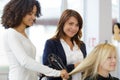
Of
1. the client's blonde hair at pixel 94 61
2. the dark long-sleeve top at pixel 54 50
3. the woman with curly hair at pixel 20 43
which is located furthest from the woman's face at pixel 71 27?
the woman with curly hair at pixel 20 43

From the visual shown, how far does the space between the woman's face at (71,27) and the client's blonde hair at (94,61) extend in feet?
0.94

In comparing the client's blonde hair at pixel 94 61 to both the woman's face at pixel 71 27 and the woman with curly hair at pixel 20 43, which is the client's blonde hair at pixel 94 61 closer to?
the woman with curly hair at pixel 20 43

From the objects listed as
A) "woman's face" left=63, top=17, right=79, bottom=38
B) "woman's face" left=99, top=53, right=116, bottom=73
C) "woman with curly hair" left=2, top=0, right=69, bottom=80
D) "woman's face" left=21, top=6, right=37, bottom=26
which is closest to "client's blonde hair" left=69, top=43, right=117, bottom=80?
"woman's face" left=99, top=53, right=116, bottom=73

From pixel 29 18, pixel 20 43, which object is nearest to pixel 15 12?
pixel 29 18

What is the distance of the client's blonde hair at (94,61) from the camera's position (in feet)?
6.05

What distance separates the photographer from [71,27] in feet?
6.69

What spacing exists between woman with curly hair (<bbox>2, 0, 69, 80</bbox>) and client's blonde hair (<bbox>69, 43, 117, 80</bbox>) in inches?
7.1

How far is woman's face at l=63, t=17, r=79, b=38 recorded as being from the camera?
6.71ft

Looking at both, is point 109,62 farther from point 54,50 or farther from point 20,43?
point 20,43

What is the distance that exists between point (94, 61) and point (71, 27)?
0.35 meters

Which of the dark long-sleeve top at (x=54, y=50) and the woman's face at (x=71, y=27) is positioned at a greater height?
the woman's face at (x=71, y=27)

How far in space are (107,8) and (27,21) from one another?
2247 millimetres

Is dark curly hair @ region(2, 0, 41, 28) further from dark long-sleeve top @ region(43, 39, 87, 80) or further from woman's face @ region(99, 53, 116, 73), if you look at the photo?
woman's face @ region(99, 53, 116, 73)

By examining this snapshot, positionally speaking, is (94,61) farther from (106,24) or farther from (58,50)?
(106,24)
